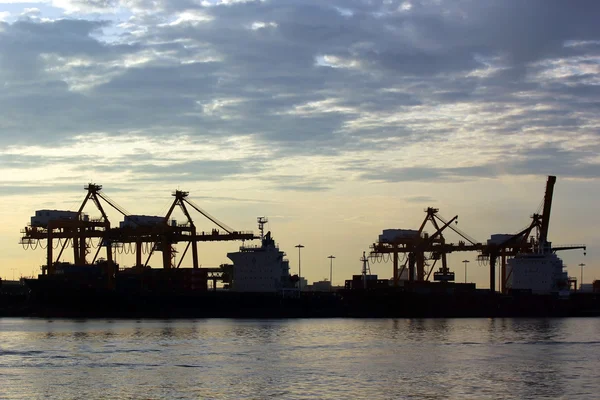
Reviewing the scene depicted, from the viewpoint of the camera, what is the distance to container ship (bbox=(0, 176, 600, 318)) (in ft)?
302

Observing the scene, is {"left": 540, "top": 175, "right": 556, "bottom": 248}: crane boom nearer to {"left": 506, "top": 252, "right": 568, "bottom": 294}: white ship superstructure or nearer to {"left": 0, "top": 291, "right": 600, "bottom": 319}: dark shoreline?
{"left": 506, "top": 252, "right": 568, "bottom": 294}: white ship superstructure

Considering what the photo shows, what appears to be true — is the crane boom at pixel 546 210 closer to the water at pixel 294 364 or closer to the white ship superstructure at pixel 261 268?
the white ship superstructure at pixel 261 268

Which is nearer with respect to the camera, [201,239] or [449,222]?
[201,239]

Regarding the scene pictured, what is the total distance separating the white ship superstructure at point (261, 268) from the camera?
99.1m

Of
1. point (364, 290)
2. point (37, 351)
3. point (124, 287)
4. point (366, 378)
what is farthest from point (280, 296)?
point (366, 378)

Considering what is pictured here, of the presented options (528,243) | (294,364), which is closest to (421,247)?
(528,243)

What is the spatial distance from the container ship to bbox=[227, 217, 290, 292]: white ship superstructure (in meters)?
0.11

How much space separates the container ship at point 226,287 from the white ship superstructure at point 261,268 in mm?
110

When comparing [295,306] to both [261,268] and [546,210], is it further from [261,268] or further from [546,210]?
[546,210]

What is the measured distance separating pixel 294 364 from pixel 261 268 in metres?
53.0

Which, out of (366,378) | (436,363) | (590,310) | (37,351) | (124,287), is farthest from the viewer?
(590,310)

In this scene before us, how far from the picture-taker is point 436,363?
155 feet

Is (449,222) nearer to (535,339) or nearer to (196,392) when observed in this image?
(535,339)

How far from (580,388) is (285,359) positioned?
16127 millimetres
